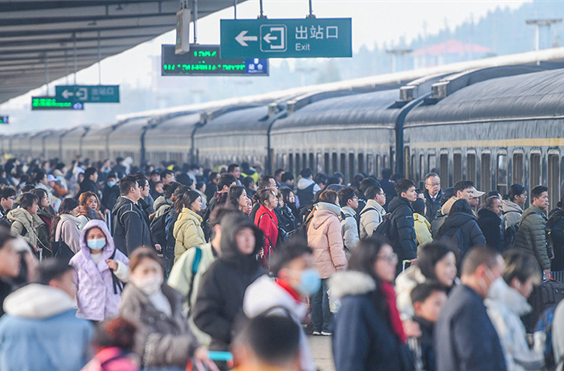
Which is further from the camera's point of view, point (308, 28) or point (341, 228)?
point (308, 28)

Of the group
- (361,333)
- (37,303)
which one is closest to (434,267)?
(361,333)

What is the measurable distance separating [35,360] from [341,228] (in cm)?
592

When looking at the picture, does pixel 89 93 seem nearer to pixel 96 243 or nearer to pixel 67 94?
pixel 67 94

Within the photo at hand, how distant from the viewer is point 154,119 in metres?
45.1

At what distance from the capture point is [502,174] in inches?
583

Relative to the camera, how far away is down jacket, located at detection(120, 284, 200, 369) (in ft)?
16.6

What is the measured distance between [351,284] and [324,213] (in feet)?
17.2

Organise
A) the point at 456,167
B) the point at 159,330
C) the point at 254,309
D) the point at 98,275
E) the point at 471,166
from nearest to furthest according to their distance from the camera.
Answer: the point at 254,309 → the point at 159,330 → the point at 98,275 → the point at 471,166 → the point at 456,167

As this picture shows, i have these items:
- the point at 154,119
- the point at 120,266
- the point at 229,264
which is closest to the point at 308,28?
the point at 120,266

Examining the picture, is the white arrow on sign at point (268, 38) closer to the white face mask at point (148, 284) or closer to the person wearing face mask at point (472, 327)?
the white face mask at point (148, 284)

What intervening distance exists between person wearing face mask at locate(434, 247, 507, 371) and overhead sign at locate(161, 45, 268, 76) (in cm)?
1419

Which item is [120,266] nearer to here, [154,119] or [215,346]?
[215,346]

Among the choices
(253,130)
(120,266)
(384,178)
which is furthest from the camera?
(253,130)

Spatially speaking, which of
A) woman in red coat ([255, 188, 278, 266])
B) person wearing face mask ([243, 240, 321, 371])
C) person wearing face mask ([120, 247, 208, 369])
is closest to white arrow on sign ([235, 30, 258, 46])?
woman in red coat ([255, 188, 278, 266])
